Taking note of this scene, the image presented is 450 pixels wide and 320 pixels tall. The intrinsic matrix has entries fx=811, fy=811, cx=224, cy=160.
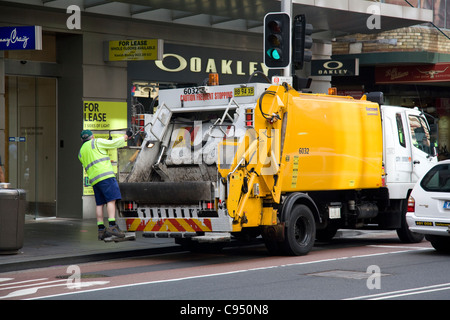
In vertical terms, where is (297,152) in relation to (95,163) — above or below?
above

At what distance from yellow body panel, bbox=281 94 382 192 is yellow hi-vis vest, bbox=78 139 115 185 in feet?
9.12

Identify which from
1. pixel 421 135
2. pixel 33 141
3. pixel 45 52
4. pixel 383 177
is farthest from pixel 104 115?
pixel 421 135

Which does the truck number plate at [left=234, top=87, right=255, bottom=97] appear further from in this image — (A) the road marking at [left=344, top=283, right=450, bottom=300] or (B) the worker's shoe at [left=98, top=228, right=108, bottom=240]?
(A) the road marking at [left=344, top=283, right=450, bottom=300]

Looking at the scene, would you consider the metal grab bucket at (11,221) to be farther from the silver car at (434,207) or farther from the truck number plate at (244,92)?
the silver car at (434,207)

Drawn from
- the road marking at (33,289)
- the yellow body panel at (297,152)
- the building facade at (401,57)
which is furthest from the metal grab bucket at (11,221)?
the building facade at (401,57)

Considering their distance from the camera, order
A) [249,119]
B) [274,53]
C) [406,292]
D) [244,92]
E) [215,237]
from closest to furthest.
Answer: [406,292]
[215,237]
[249,119]
[244,92]
[274,53]

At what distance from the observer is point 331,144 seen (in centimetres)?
1320

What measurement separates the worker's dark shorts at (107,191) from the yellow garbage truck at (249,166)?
0.35 feet

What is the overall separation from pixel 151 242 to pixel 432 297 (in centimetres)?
672

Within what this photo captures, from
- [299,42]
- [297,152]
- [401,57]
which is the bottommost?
[297,152]

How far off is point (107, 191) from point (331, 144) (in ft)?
12.1

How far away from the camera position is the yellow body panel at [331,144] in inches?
490

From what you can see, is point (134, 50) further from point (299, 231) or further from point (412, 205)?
point (412, 205)
